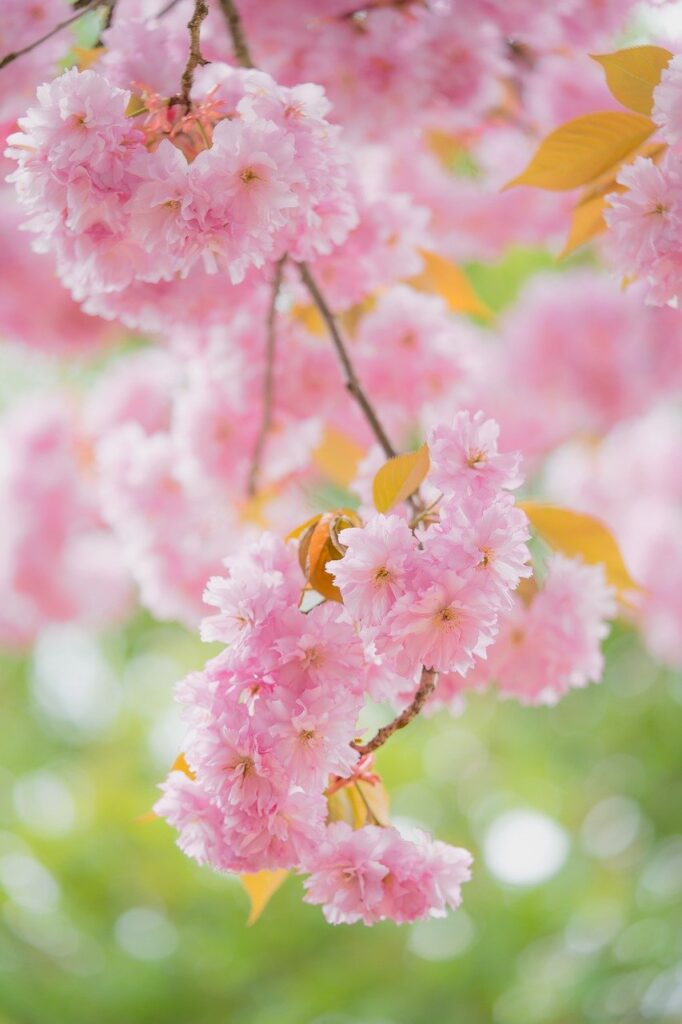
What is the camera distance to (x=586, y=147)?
0.77 meters

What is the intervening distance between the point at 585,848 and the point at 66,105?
3.09 m

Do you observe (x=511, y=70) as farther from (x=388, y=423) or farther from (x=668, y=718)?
(x=668, y=718)

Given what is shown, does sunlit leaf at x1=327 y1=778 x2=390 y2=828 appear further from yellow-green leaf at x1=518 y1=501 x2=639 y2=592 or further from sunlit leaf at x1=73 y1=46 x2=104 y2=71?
sunlit leaf at x1=73 y1=46 x2=104 y2=71

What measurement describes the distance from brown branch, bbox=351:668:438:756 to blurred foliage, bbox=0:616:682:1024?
1825 millimetres

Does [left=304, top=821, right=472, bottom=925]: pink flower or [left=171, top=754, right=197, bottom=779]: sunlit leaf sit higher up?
[left=171, top=754, right=197, bottom=779]: sunlit leaf

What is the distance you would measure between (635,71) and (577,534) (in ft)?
1.08

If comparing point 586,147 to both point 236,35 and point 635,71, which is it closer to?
point 635,71

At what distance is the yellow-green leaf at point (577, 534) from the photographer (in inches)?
32.7

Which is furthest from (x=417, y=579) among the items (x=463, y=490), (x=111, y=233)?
(x=111, y=233)

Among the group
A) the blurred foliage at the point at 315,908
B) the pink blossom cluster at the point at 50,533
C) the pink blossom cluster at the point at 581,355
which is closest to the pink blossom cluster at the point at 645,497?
the pink blossom cluster at the point at 581,355

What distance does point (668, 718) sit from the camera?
131 inches

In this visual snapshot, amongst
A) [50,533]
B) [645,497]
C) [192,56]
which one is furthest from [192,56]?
[645,497]

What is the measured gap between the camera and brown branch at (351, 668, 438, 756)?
2.08ft

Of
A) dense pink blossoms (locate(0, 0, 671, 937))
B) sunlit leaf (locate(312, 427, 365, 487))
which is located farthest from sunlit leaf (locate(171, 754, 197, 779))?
sunlit leaf (locate(312, 427, 365, 487))
